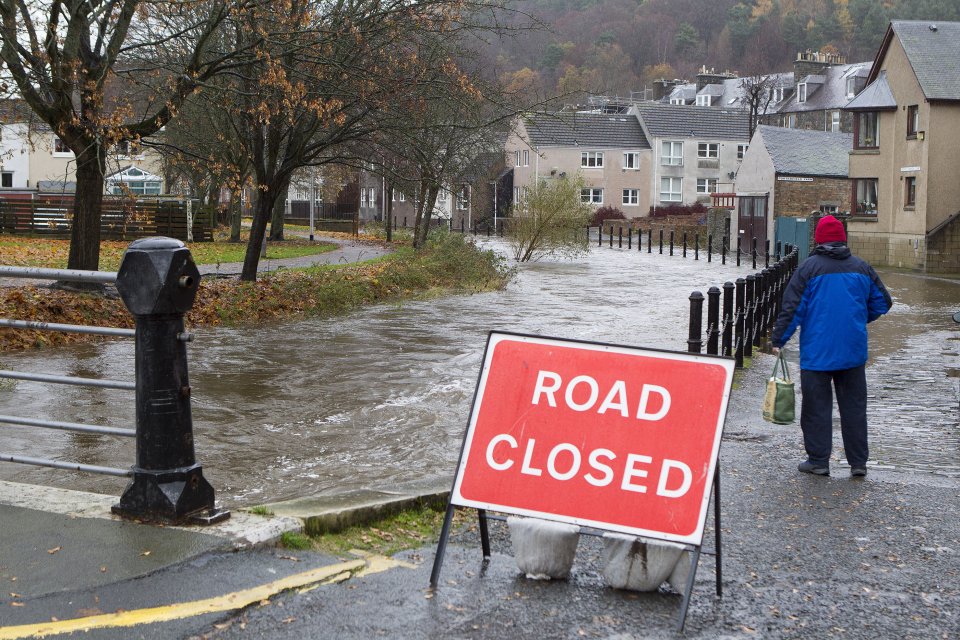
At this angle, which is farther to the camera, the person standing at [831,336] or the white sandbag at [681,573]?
the person standing at [831,336]

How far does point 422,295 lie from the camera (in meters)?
23.9

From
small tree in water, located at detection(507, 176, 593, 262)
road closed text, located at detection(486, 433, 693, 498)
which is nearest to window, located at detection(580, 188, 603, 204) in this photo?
small tree in water, located at detection(507, 176, 593, 262)

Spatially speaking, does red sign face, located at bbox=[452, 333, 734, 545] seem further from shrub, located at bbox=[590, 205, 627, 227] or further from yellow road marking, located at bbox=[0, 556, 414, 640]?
shrub, located at bbox=[590, 205, 627, 227]

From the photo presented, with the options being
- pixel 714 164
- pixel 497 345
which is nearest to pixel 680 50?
pixel 714 164

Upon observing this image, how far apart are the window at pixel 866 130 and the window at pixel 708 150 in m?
34.0

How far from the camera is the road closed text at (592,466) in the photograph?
4.72 meters

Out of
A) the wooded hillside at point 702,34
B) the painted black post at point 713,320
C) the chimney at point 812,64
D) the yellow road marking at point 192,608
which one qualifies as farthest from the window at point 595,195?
the yellow road marking at point 192,608

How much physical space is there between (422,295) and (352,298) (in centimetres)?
Answer: 303

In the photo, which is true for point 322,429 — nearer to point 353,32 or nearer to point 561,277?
point 353,32

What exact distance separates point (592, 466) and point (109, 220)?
3865 cm

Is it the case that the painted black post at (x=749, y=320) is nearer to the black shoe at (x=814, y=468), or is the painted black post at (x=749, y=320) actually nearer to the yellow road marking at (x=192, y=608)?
the black shoe at (x=814, y=468)

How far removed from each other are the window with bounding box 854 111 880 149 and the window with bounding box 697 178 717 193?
34.4 m

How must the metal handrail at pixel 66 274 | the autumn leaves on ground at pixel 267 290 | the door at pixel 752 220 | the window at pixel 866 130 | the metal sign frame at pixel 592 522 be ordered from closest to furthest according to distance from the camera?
the metal sign frame at pixel 592 522
the metal handrail at pixel 66 274
the autumn leaves on ground at pixel 267 290
the window at pixel 866 130
the door at pixel 752 220

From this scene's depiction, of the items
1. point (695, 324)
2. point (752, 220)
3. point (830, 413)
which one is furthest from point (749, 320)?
A: point (752, 220)
